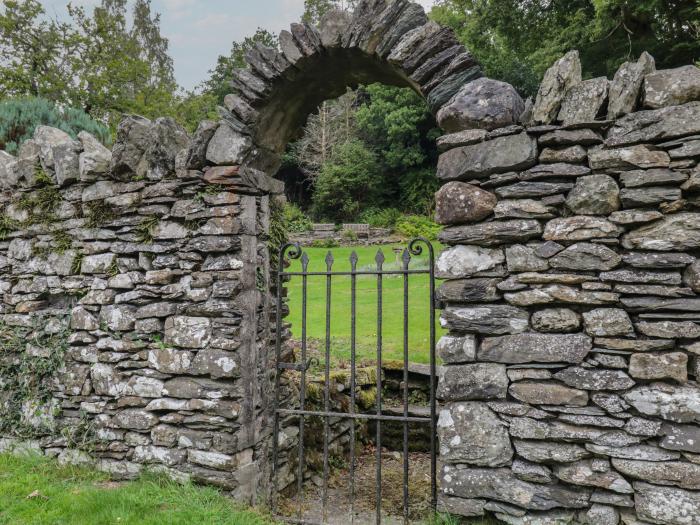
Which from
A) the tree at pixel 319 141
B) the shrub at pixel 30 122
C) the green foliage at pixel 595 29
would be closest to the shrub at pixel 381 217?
the tree at pixel 319 141

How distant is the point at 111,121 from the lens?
17.5m

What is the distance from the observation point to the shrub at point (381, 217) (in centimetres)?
2055

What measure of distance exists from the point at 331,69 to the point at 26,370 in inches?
135

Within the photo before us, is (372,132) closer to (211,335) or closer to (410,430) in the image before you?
(410,430)

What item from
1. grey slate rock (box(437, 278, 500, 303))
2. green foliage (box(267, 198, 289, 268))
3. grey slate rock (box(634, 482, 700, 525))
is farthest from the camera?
green foliage (box(267, 198, 289, 268))

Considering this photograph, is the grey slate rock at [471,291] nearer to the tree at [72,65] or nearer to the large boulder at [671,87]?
the large boulder at [671,87]

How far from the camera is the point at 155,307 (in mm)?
3545

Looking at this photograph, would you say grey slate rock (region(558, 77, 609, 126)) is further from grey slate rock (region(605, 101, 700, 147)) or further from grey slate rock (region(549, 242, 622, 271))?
grey slate rock (region(549, 242, 622, 271))

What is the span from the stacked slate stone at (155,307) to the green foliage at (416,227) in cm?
1467

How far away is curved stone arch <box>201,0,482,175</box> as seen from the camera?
2971 millimetres

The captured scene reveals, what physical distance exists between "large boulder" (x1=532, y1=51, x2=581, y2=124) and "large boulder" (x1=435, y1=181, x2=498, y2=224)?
0.50 metres

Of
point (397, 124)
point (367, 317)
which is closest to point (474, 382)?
point (367, 317)

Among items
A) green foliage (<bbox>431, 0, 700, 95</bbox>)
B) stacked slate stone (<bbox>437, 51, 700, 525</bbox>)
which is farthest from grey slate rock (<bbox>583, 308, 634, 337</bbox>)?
green foliage (<bbox>431, 0, 700, 95</bbox>)

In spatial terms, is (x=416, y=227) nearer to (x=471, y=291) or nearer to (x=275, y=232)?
(x=275, y=232)
